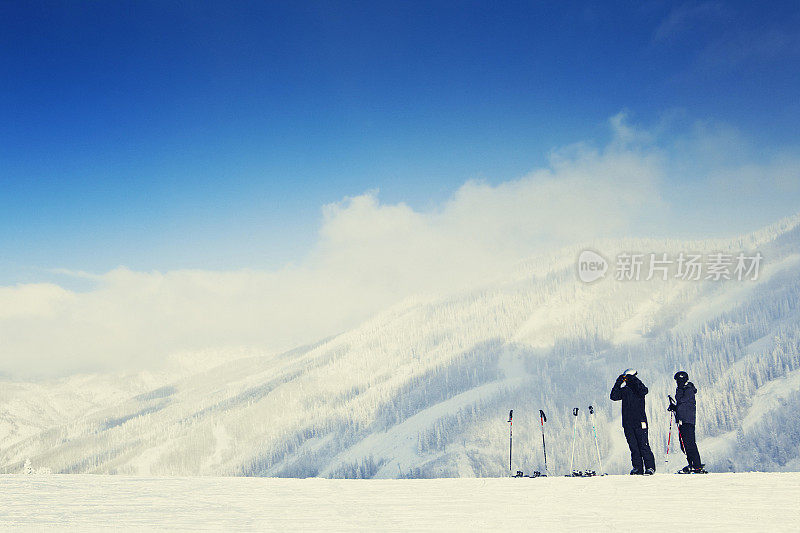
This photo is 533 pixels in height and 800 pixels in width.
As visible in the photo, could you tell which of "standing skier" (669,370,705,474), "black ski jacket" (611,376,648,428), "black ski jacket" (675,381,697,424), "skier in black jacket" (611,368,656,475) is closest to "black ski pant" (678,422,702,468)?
"standing skier" (669,370,705,474)

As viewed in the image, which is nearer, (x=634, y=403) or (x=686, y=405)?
(x=634, y=403)

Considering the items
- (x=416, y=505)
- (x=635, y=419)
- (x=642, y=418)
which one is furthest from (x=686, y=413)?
(x=416, y=505)

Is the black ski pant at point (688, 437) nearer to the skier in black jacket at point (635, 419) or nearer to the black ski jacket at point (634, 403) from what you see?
the skier in black jacket at point (635, 419)

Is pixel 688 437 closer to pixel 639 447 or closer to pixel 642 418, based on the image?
pixel 642 418

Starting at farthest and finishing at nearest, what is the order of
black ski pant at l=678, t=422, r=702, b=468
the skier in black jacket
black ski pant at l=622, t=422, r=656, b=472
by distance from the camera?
black ski pant at l=678, t=422, r=702, b=468 < the skier in black jacket < black ski pant at l=622, t=422, r=656, b=472

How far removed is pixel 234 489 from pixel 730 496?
787 centimetres

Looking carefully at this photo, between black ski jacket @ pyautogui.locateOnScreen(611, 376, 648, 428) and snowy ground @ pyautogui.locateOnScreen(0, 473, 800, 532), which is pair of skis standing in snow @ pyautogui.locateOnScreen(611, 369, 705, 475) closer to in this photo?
black ski jacket @ pyautogui.locateOnScreen(611, 376, 648, 428)

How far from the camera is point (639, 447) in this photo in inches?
528

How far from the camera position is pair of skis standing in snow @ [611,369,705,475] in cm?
1329

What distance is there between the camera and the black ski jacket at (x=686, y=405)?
45.1 ft

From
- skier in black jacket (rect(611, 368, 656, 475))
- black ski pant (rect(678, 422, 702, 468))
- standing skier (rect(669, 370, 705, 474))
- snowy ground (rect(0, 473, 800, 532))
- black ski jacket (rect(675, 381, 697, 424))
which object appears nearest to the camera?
snowy ground (rect(0, 473, 800, 532))

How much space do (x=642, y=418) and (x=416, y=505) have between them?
8820 millimetres

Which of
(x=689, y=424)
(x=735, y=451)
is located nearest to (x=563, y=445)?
(x=735, y=451)

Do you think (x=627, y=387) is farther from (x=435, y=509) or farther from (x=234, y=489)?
(x=234, y=489)
